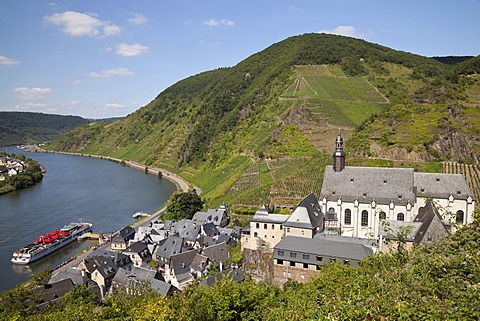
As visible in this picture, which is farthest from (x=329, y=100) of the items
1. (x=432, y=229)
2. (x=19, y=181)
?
(x=19, y=181)

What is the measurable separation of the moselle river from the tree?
29.1 feet

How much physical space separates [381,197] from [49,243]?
4115 cm

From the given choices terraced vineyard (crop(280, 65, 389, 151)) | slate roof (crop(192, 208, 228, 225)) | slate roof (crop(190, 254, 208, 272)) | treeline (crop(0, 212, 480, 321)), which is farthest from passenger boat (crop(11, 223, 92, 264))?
terraced vineyard (crop(280, 65, 389, 151))

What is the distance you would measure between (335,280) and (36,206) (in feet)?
213

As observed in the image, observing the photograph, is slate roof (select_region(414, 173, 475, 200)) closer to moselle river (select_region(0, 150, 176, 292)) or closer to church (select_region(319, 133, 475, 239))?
church (select_region(319, 133, 475, 239))

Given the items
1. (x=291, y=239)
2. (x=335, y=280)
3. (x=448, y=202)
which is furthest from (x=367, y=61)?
(x=335, y=280)

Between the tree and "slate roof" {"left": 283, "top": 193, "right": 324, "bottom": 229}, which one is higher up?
"slate roof" {"left": 283, "top": 193, "right": 324, "bottom": 229}

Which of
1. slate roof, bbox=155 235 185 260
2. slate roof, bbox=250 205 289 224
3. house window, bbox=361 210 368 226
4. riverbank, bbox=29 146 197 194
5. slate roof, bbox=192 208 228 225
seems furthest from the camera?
riverbank, bbox=29 146 197 194

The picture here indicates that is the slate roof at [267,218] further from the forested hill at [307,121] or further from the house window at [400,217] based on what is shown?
the house window at [400,217]

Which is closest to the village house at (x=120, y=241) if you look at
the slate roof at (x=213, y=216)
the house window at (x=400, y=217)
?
the slate roof at (x=213, y=216)

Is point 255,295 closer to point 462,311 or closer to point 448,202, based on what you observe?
point 462,311

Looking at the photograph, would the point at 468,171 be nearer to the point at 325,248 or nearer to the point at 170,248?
the point at 325,248

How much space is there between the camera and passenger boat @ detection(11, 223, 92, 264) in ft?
143

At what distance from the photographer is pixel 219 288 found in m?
17.9
